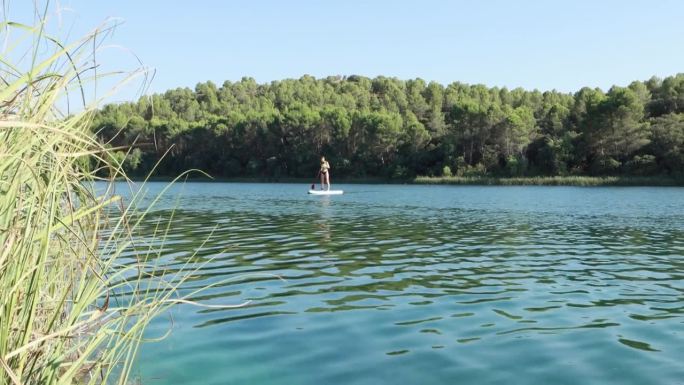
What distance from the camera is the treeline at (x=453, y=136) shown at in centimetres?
7625

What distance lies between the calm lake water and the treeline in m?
56.7

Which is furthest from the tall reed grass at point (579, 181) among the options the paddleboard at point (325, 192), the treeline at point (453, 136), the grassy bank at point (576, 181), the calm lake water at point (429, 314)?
the calm lake water at point (429, 314)

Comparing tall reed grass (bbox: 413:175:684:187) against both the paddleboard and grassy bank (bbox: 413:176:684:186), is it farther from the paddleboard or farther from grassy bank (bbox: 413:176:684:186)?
the paddleboard

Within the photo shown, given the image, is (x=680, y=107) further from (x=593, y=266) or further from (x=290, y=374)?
(x=290, y=374)

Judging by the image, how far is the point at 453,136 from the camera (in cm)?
9319

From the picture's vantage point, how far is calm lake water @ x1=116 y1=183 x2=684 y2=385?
5.84m

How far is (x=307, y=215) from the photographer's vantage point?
26.7 meters

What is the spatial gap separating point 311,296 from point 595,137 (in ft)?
257

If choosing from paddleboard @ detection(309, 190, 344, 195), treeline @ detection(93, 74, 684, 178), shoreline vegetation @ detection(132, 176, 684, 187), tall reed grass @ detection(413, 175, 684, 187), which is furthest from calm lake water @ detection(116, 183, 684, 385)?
treeline @ detection(93, 74, 684, 178)

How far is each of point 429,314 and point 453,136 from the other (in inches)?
3437

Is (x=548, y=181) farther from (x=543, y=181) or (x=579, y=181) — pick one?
(x=579, y=181)

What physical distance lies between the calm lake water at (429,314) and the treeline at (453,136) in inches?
2232

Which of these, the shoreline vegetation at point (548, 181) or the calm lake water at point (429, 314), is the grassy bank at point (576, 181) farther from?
the calm lake water at point (429, 314)

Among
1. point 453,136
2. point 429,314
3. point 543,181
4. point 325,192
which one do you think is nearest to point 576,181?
point 543,181
